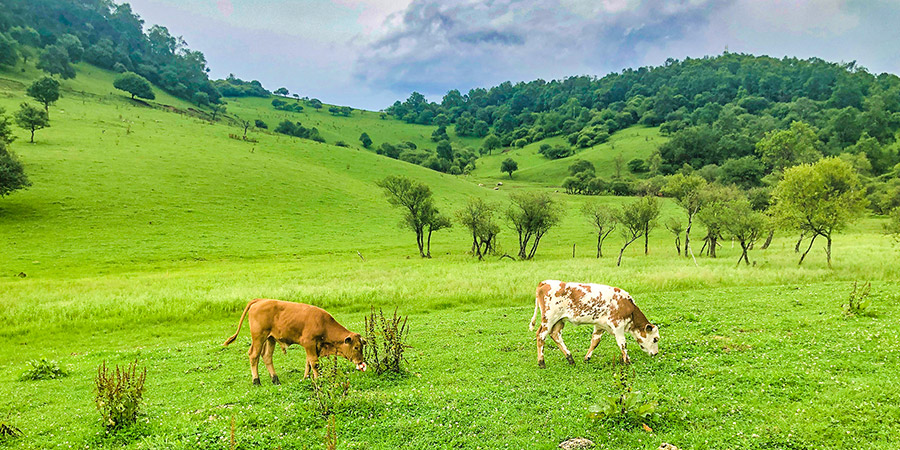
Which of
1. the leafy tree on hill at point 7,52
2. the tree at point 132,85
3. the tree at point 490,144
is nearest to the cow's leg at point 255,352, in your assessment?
the tree at point 132,85

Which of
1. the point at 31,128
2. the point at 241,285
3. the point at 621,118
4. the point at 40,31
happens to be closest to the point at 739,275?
the point at 241,285

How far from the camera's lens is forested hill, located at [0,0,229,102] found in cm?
11088

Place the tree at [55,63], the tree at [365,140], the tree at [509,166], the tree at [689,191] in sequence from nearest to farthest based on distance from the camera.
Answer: the tree at [689,191], the tree at [55,63], the tree at [509,166], the tree at [365,140]

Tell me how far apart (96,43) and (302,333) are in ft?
645

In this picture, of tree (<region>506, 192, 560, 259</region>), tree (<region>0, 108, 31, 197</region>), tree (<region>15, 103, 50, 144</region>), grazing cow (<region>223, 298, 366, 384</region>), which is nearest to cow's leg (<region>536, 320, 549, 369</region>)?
grazing cow (<region>223, 298, 366, 384</region>)

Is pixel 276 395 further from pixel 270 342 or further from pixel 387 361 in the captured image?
pixel 387 361

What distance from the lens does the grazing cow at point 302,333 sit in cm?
1102

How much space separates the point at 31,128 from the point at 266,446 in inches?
3456

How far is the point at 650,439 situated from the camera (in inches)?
290

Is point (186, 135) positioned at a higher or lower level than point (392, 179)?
higher

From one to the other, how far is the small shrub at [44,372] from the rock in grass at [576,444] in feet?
52.6

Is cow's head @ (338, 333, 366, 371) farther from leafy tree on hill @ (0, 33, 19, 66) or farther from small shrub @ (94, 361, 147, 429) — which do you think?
leafy tree on hill @ (0, 33, 19, 66)

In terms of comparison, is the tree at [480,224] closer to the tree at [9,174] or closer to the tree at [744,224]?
the tree at [744,224]

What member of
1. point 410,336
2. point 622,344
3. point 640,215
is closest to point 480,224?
point 640,215
